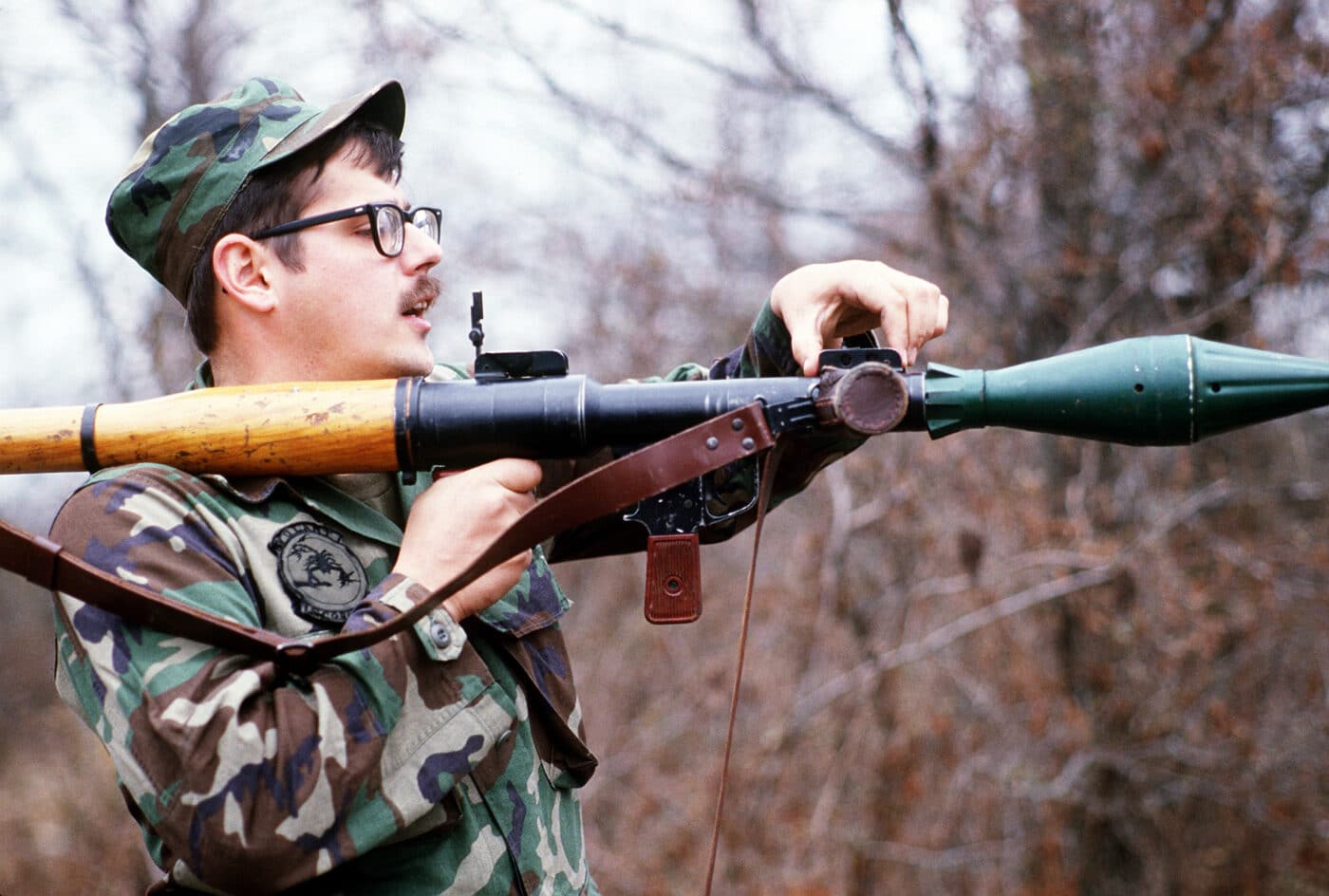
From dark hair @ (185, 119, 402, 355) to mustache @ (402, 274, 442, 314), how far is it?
0.20m

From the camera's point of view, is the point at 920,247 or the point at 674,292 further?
the point at 674,292

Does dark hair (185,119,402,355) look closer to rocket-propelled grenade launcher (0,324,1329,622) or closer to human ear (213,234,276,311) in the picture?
human ear (213,234,276,311)

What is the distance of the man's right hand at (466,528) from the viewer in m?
1.98

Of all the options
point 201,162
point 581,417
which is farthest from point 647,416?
point 201,162

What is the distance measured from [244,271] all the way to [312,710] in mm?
918

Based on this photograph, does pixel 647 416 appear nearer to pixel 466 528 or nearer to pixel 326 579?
pixel 466 528

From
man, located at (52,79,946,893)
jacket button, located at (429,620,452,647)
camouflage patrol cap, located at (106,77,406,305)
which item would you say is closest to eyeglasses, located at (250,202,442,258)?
man, located at (52,79,946,893)

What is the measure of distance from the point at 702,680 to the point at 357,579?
4319 millimetres

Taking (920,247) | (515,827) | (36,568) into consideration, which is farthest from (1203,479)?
(36,568)

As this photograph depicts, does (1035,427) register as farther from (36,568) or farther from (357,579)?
(36,568)

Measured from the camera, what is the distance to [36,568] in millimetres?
1893

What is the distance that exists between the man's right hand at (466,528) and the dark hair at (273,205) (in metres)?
0.56

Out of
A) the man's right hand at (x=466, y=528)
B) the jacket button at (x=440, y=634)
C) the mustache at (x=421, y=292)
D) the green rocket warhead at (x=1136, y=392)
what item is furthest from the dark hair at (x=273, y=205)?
the green rocket warhead at (x=1136, y=392)

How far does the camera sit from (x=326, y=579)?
207 cm
